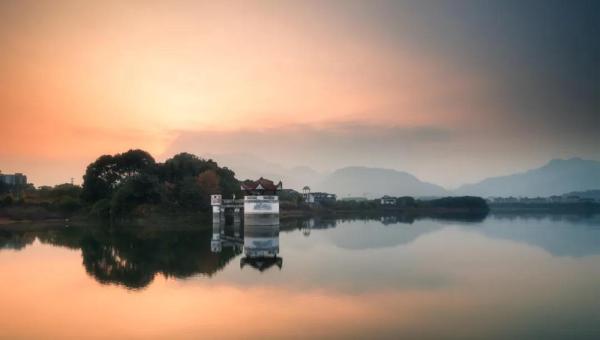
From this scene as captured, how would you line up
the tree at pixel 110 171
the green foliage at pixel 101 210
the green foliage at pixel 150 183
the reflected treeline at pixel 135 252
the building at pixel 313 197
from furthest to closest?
the building at pixel 313 197, the tree at pixel 110 171, the green foliage at pixel 101 210, the green foliage at pixel 150 183, the reflected treeline at pixel 135 252

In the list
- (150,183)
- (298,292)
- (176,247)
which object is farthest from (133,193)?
(298,292)

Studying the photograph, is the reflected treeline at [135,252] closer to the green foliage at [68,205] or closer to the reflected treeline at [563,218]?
the green foliage at [68,205]

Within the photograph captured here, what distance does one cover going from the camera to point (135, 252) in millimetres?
30281

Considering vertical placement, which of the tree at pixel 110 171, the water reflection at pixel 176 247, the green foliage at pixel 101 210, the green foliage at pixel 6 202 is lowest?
the water reflection at pixel 176 247

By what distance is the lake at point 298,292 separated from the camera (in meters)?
13.3

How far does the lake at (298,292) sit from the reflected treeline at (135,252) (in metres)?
0.13

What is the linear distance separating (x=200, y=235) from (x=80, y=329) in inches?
1163

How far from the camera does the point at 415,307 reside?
15.5 metres

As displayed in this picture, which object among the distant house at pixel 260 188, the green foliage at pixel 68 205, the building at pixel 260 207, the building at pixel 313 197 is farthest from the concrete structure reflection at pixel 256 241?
the building at pixel 313 197

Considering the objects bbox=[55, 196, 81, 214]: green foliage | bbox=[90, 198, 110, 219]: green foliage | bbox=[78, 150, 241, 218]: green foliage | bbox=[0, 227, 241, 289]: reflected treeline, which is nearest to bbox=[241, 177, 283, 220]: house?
bbox=[0, 227, 241, 289]: reflected treeline

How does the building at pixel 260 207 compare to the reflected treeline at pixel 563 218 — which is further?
the reflected treeline at pixel 563 218

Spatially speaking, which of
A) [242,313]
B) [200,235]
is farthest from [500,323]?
[200,235]

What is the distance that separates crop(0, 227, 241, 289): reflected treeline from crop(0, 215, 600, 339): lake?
13 centimetres

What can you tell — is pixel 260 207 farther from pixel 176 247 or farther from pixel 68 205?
pixel 68 205
